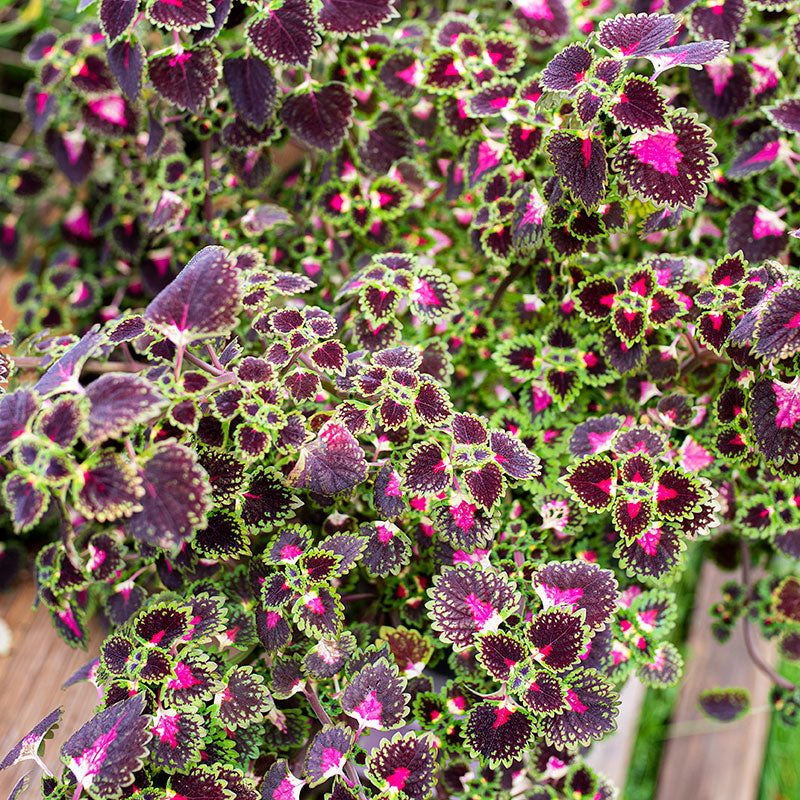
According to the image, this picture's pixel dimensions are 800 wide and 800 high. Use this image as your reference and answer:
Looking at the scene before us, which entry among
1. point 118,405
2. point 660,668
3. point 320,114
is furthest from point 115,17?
point 660,668

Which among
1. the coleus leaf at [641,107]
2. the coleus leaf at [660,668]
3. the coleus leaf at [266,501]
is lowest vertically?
the coleus leaf at [660,668]

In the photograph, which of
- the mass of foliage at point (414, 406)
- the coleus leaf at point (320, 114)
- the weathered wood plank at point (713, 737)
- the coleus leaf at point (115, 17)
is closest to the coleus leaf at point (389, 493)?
the mass of foliage at point (414, 406)

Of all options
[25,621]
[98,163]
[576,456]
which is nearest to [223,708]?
[576,456]

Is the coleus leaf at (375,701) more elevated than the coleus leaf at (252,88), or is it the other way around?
the coleus leaf at (252,88)

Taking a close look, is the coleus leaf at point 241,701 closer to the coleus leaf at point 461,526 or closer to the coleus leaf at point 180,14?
the coleus leaf at point 461,526

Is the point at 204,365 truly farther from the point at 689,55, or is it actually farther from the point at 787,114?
the point at 787,114

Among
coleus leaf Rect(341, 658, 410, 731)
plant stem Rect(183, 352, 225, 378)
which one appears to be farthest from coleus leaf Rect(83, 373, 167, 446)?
coleus leaf Rect(341, 658, 410, 731)
